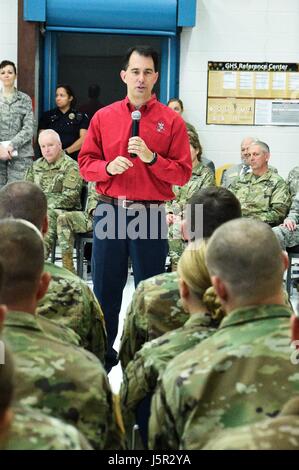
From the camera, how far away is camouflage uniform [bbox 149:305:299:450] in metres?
1.58

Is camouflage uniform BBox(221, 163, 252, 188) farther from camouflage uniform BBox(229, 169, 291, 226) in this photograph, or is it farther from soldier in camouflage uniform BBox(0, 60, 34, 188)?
soldier in camouflage uniform BBox(0, 60, 34, 188)

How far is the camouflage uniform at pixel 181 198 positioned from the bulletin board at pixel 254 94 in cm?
168

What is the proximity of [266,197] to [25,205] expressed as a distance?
3.52 m

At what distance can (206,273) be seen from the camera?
6.68 feet

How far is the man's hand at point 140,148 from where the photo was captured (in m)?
3.45

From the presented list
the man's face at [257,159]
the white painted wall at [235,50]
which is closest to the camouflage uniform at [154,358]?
the man's face at [257,159]

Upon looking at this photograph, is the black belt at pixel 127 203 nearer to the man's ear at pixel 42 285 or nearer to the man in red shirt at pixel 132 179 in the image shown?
the man in red shirt at pixel 132 179

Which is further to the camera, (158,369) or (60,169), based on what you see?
(60,169)

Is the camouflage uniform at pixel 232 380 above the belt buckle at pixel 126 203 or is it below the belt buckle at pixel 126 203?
below

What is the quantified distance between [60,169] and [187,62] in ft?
7.48

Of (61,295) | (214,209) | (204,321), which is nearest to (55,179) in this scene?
(214,209)

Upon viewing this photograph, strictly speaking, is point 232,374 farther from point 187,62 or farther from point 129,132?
point 187,62

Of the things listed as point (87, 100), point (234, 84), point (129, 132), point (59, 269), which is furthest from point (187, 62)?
point (59, 269)

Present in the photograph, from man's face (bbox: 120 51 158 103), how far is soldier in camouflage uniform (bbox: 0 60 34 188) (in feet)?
12.8
